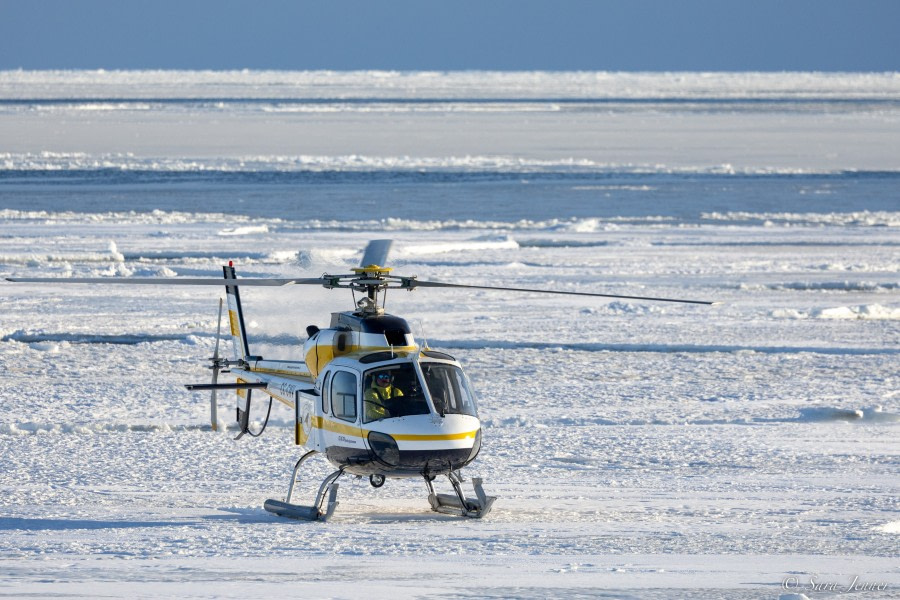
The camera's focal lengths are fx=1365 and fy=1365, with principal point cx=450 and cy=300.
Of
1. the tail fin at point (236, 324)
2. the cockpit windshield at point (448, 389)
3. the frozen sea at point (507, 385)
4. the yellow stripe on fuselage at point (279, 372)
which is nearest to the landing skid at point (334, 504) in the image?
the frozen sea at point (507, 385)

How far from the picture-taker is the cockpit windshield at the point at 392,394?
8.98 metres

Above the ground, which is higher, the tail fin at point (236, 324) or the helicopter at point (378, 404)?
the tail fin at point (236, 324)

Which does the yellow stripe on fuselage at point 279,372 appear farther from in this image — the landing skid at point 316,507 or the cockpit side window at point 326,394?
the landing skid at point 316,507

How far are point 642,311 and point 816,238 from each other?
8.97 meters

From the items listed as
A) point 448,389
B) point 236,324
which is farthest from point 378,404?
point 236,324

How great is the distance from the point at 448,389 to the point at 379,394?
46cm

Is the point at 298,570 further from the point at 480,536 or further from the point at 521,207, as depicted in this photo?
the point at 521,207

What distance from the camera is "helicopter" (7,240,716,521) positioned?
8938mm

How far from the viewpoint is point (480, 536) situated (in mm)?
9094

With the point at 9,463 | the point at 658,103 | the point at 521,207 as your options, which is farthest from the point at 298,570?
the point at 658,103

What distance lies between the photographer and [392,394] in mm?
9039

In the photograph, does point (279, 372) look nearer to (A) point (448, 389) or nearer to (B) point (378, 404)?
(B) point (378, 404)

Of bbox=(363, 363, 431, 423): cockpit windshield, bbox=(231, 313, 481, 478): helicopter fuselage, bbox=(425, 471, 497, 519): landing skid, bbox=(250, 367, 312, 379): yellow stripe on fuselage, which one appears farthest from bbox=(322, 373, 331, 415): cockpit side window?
bbox=(425, 471, 497, 519): landing skid

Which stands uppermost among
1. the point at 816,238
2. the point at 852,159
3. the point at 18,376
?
the point at 852,159
